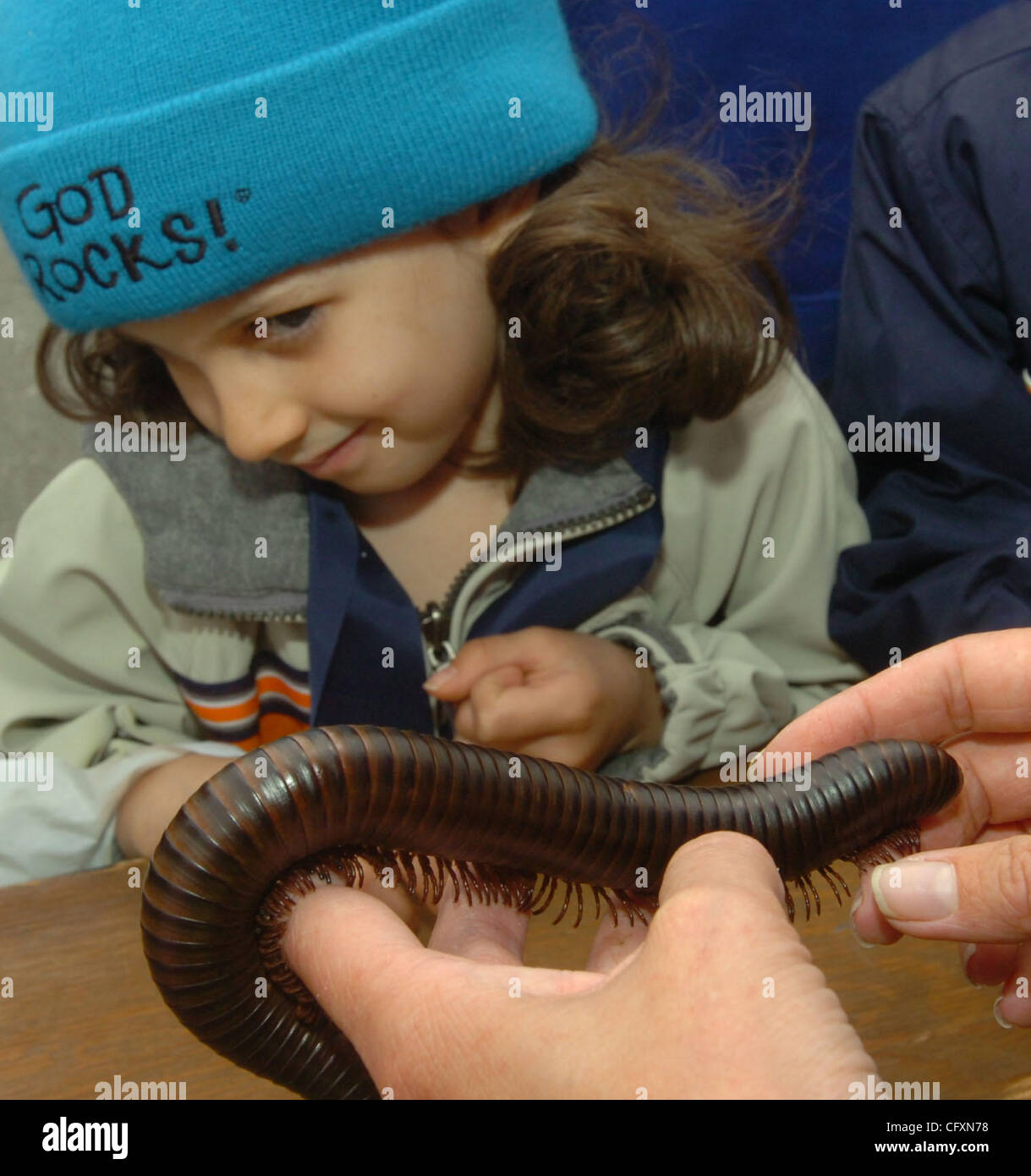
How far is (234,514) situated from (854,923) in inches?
31.0

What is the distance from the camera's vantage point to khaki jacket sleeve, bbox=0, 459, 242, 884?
4.06 feet

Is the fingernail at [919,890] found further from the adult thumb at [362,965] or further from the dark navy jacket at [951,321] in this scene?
the dark navy jacket at [951,321]

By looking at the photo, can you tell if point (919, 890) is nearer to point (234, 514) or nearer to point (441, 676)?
point (441, 676)


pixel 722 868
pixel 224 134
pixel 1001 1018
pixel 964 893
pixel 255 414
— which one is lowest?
pixel 1001 1018

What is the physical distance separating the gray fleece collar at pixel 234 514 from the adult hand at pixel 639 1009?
59cm

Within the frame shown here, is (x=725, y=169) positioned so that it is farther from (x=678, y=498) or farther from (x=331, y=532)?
Answer: (x=331, y=532)

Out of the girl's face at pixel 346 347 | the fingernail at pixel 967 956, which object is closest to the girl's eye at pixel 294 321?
the girl's face at pixel 346 347

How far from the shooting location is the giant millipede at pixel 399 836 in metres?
0.75

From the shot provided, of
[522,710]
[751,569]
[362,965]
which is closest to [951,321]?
[751,569]

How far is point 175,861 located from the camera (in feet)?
2.43

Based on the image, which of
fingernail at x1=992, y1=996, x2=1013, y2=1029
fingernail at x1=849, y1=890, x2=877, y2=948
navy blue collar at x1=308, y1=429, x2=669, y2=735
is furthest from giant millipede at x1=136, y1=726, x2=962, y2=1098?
navy blue collar at x1=308, y1=429, x2=669, y2=735

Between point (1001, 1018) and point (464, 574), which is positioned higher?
point (464, 574)

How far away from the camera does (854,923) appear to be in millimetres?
934

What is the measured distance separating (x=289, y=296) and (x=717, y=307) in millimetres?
450
